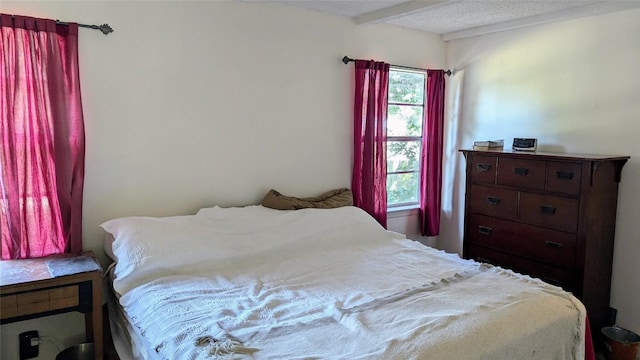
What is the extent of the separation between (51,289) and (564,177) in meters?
3.01

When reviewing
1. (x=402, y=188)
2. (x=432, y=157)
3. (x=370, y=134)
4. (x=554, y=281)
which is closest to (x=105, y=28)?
(x=370, y=134)

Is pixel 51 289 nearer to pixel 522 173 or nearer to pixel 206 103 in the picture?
pixel 206 103

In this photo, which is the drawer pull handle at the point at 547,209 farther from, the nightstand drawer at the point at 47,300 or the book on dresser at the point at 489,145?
the nightstand drawer at the point at 47,300

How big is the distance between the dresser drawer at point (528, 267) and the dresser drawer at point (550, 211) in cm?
29

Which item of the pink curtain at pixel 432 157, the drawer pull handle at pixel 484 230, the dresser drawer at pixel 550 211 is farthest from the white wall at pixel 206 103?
the dresser drawer at pixel 550 211

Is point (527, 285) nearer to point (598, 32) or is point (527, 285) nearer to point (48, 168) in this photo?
point (598, 32)

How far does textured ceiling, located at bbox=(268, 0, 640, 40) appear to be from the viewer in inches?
118

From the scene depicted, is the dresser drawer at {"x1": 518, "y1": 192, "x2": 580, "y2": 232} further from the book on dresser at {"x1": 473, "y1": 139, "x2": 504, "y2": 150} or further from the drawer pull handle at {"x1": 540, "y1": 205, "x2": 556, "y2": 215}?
the book on dresser at {"x1": 473, "y1": 139, "x2": 504, "y2": 150}

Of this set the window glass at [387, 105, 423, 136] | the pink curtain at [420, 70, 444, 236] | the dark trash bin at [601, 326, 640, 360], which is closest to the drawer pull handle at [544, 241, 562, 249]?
the dark trash bin at [601, 326, 640, 360]

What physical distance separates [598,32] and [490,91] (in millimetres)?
914

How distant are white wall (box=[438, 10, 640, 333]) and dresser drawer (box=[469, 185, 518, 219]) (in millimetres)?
573

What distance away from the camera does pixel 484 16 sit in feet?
11.2

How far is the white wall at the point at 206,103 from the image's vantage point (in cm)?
262

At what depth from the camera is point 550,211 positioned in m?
2.96
